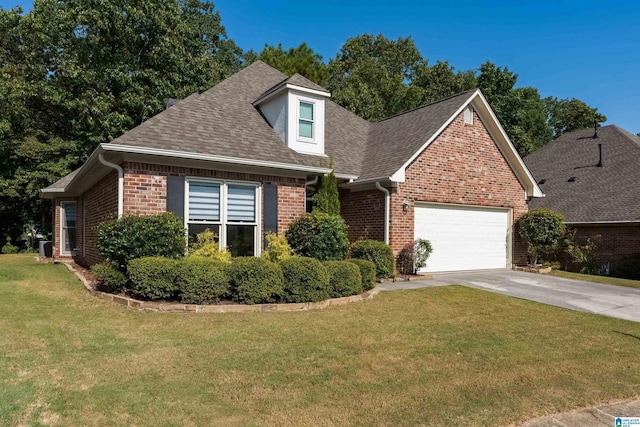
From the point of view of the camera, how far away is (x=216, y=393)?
411 centimetres

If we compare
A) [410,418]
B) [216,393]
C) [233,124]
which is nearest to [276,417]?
[216,393]

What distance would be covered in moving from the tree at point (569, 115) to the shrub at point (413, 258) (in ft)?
114

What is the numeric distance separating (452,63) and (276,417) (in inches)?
1733

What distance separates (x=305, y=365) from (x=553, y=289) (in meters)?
8.84

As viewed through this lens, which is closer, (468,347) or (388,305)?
(468,347)

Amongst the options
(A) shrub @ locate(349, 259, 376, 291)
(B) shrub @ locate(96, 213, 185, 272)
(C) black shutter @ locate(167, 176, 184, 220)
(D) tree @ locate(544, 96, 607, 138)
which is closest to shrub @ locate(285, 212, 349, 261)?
(A) shrub @ locate(349, 259, 376, 291)

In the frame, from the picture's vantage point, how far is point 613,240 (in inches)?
679

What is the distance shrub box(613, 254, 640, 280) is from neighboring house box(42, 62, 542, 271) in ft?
15.5

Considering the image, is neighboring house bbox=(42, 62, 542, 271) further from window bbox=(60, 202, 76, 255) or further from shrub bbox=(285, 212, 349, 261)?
shrub bbox=(285, 212, 349, 261)

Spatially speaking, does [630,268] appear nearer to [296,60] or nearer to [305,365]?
[305,365]

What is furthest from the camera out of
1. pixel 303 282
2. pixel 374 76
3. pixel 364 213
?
pixel 374 76

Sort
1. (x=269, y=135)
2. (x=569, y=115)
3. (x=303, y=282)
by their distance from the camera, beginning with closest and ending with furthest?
(x=303, y=282) < (x=269, y=135) < (x=569, y=115)

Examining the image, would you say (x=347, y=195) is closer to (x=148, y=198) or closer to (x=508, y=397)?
(x=148, y=198)

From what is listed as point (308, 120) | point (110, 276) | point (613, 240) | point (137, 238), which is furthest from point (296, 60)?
point (110, 276)
